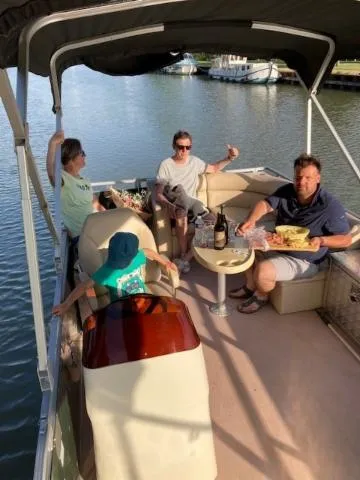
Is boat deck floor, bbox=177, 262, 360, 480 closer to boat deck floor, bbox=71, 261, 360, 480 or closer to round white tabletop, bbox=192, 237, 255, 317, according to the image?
boat deck floor, bbox=71, 261, 360, 480

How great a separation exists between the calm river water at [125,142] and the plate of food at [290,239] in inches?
126

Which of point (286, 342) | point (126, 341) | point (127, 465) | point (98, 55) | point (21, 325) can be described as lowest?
point (21, 325)

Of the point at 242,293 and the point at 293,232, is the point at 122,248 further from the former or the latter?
the point at 242,293

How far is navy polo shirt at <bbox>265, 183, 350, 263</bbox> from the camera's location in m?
3.47

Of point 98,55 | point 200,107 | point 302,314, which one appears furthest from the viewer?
point 200,107

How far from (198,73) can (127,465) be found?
153ft

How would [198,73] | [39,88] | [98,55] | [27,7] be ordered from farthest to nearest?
[198,73]
[39,88]
[98,55]
[27,7]

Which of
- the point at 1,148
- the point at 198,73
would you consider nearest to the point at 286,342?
the point at 1,148

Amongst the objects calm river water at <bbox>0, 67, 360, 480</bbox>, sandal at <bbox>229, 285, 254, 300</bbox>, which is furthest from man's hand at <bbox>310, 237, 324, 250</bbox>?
calm river water at <bbox>0, 67, 360, 480</bbox>

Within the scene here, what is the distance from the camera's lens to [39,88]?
28.5 metres

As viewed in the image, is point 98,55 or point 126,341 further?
point 98,55

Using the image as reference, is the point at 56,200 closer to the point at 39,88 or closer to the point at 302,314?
the point at 302,314

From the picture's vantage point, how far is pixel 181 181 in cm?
486

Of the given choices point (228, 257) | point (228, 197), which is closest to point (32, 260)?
point (228, 257)
